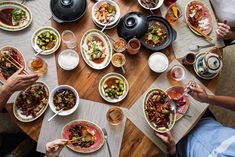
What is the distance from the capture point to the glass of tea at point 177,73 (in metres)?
2.36

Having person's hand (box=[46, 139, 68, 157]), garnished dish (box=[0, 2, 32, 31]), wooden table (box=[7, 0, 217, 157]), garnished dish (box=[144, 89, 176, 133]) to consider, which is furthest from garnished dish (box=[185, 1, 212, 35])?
person's hand (box=[46, 139, 68, 157])

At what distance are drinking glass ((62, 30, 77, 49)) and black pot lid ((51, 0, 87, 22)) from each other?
10 centimetres

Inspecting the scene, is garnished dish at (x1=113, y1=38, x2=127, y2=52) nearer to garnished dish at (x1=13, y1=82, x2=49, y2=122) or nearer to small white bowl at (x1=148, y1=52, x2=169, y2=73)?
small white bowl at (x1=148, y1=52, x2=169, y2=73)

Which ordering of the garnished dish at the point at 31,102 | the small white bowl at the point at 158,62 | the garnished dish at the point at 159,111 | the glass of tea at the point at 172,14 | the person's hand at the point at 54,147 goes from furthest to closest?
the glass of tea at the point at 172,14
the small white bowl at the point at 158,62
the garnished dish at the point at 159,111
the garnished dish at the point at 31,102
the person's hand at the point at 54,147

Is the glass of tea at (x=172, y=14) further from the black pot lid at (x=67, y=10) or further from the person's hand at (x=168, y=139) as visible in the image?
the person's hand at (x=168, y=139)

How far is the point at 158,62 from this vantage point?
2355 millimetres

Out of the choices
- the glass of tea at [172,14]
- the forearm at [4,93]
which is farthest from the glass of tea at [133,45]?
the forearm at [4,93]

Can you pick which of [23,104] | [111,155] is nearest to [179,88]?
[111,155]

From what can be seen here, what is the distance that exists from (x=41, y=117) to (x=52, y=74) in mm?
327

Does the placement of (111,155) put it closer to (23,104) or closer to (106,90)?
(106,90)

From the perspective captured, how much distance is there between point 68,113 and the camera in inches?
85.7

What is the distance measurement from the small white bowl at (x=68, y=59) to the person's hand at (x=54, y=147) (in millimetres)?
545

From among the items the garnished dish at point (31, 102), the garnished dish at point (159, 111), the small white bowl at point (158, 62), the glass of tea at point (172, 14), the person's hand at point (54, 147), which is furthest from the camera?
the glass of tea at point (172, 14)

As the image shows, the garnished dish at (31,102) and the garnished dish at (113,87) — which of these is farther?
the garnished dish at (113,87)
